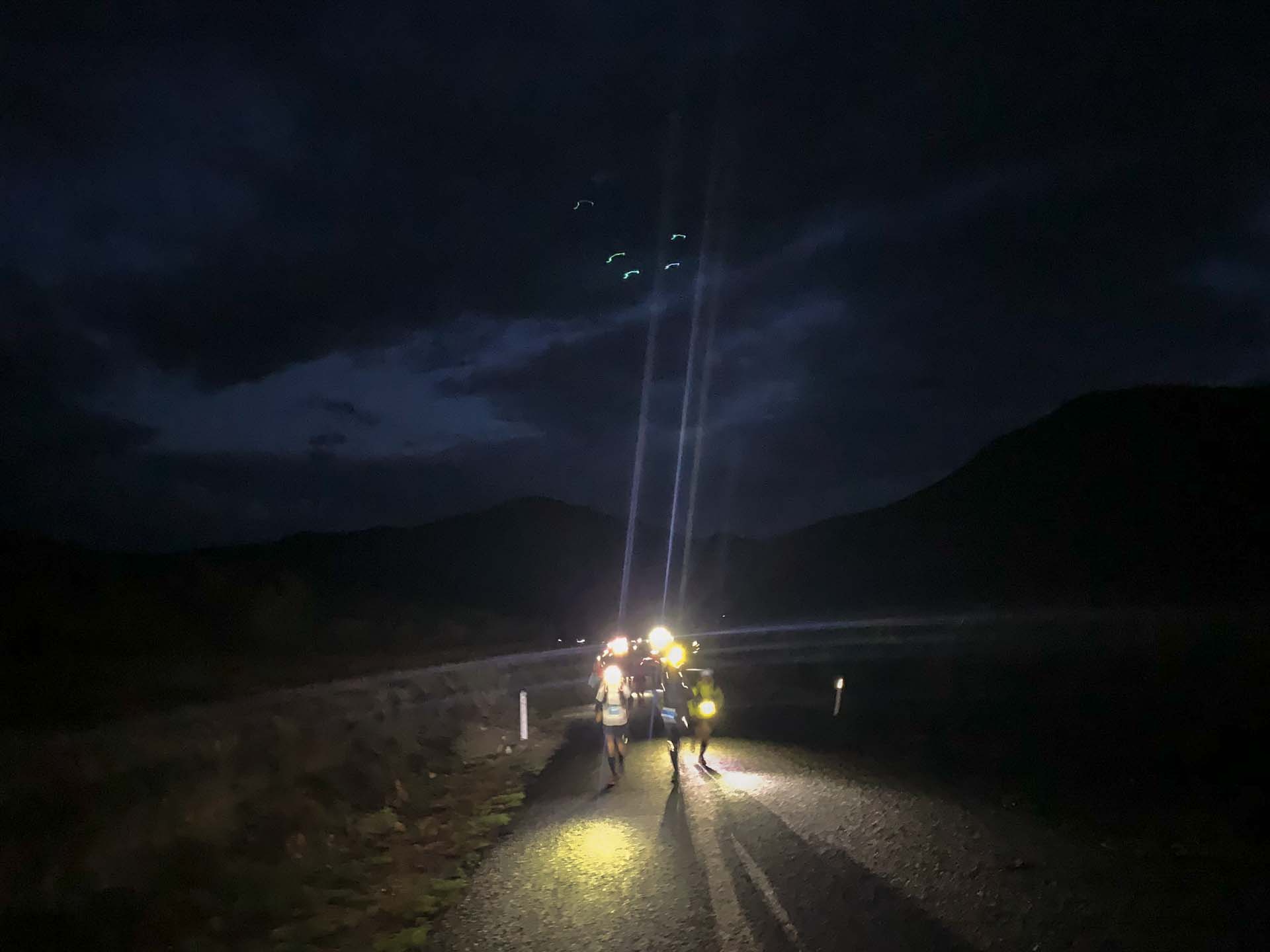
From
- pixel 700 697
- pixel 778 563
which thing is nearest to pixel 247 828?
pixel 700 697

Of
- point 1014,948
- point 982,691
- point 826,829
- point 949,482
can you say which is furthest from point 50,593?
point 949,482

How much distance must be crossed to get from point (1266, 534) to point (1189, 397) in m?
50.5

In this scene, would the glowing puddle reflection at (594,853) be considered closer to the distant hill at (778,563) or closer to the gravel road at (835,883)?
the gravel road at (835,883)

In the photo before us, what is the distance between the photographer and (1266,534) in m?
86.9

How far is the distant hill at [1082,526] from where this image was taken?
3374 inches

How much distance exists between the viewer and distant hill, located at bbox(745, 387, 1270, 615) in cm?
8569

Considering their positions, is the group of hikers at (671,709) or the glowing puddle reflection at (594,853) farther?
the group of hikers at (671,709)

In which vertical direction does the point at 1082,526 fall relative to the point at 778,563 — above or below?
above

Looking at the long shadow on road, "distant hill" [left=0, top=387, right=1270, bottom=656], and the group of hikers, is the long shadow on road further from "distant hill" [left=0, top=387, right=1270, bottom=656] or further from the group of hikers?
"distant hill" [left=0, top=387, right=1270, bottom=656]

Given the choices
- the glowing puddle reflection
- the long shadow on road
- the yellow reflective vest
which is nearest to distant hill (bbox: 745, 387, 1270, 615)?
the yellow reflective vest

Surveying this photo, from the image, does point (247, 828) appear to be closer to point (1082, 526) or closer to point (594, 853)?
point (594, 853)

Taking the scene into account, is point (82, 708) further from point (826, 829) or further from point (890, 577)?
point (890, 577)

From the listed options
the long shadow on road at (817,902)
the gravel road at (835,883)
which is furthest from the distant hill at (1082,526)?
the long shadow on road at (817,902)

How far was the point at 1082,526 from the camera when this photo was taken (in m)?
110
